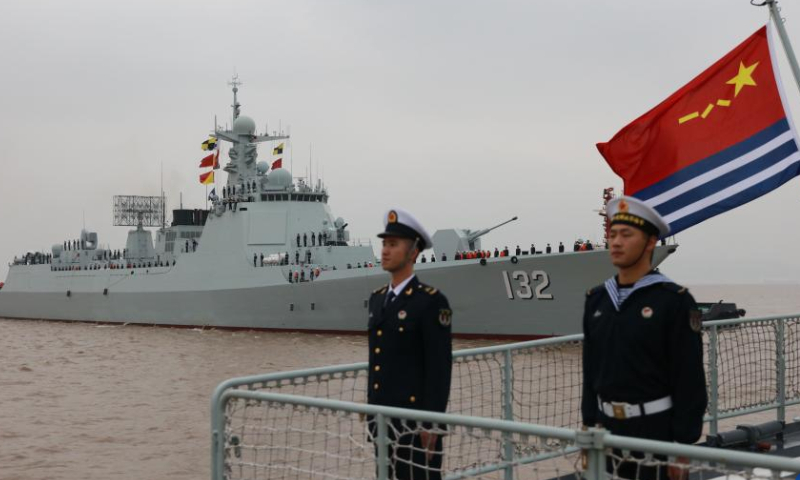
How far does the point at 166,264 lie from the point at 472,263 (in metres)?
15.3

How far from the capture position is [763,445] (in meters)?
4.91

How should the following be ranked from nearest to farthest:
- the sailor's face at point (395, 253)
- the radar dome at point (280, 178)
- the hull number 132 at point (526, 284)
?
1. the sailor's face at point (395, 253)
2. the hull number 132 at point (526, 284)
3. the radar dome at point (280, 178)

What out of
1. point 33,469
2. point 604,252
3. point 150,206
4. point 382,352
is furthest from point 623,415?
point 150,206

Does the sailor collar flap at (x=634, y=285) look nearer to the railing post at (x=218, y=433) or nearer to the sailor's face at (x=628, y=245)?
the sailor's face at (x=628, y=245)

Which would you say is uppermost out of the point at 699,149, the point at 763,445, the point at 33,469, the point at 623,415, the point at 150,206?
the point at 150,206

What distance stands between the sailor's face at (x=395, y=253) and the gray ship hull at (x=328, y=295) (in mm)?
17297

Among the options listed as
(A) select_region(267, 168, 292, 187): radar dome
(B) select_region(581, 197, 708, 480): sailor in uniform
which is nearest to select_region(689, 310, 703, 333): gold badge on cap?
(B) select_region(581, 197, 708, 480): sailor in uniform

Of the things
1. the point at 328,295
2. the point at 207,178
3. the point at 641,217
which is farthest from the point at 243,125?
the point at 641,217

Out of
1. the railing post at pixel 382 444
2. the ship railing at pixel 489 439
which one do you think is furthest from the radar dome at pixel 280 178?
the railing post at pixel 382 444

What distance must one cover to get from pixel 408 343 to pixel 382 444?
0.62 m

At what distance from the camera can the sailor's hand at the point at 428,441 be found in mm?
2919

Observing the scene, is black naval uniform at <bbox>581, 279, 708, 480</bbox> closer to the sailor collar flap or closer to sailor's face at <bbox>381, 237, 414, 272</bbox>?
the sailor collar flap

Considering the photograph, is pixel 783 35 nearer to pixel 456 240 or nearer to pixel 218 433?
pixel 218 433

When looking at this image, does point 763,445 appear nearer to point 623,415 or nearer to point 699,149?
point 699,149
